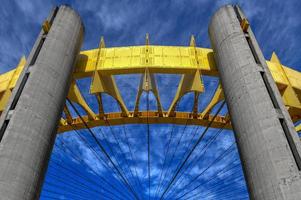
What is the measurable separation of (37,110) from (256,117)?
944 centimetres

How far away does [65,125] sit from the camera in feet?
76.7

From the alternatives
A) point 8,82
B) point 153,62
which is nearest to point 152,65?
point 153,62

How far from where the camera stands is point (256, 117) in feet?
46.5

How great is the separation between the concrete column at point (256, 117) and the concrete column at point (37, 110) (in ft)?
26.5

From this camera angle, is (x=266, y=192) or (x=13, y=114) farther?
(x=13, y=114)

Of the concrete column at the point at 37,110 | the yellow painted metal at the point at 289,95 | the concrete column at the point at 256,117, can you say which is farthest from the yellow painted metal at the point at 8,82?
the yellow painted metal at the point at 289,95

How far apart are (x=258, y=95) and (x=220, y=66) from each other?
11.1 ft

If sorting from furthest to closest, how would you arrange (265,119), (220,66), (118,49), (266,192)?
(118,49), (220,66), (265,119), (266,192)

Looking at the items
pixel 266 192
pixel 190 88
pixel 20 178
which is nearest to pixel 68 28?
pixel 190 88

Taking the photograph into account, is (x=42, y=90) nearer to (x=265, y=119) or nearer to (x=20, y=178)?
(x=20, y=178)

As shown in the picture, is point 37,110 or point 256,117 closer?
point 256,117

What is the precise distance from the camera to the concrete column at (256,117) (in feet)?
40.9

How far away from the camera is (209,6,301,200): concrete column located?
12.5m

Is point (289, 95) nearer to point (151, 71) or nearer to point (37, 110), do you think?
point (151, 71)
